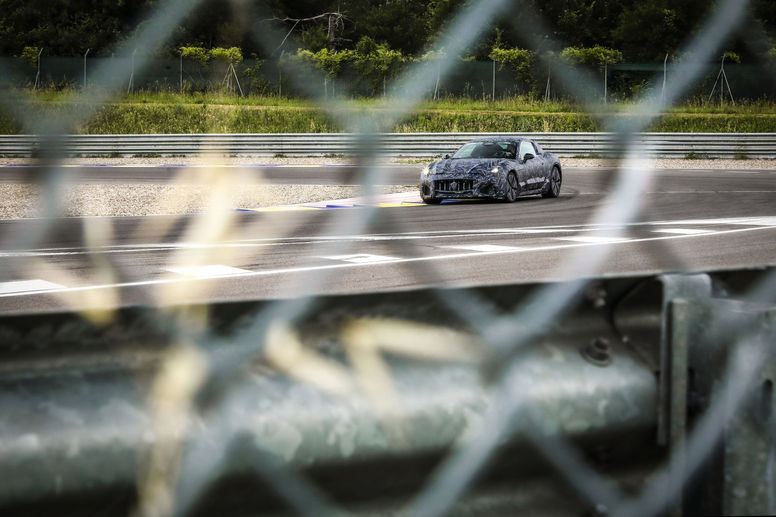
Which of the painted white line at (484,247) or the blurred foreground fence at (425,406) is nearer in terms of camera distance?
the blurred foreground fence at (425,406)

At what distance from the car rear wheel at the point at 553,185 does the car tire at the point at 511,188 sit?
909mm

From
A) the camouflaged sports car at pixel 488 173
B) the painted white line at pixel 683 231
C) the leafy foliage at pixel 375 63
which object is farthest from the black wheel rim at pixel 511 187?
the leafy foliage at pixel 375 63

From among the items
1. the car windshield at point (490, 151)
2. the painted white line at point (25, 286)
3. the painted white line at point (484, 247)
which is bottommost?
the car windshield at point (490, 151)

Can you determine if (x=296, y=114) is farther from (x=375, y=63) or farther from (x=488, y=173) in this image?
(x=488, y=173)

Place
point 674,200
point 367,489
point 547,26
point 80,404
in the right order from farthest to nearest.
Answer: point 674,200
point 547,26
point 367,489
point 80,404

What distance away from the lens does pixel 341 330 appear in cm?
134

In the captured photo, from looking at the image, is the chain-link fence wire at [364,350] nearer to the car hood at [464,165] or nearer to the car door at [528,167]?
the car hood at [464,165]

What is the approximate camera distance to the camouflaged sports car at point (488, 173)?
14891 millimetres

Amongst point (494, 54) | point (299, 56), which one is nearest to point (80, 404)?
point (299, 56)

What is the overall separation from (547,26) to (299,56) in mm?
396

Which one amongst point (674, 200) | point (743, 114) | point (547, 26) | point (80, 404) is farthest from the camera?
point (674, 200)

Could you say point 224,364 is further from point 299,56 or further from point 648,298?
point 648,298

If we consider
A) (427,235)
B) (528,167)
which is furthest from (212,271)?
(528,167)

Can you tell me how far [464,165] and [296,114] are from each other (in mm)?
13894
